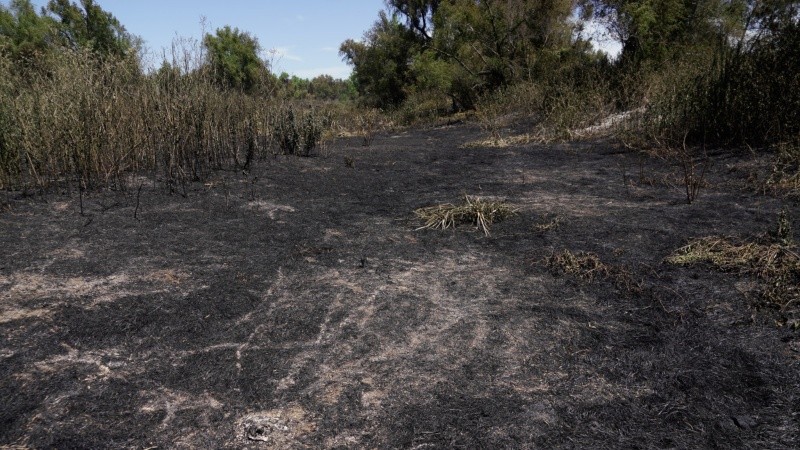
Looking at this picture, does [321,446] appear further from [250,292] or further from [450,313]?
[250,292]

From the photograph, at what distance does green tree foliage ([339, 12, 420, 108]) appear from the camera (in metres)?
21.3

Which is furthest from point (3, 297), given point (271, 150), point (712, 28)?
point (712, 28)

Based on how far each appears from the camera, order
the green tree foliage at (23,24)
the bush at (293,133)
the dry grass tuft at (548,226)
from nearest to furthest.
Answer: the dry grass tuft at (548,226) < the bush at (293,133) < the green tree foliage at (23,24)

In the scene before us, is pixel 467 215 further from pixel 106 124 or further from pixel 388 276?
pixel 106 124

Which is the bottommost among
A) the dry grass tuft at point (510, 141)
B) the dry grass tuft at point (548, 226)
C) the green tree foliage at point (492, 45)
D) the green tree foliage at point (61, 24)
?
the dry grass tuft at point (548, 226)

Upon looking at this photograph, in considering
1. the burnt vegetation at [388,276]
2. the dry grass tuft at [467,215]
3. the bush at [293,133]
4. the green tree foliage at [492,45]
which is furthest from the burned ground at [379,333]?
the green tree foliage at [492,45]

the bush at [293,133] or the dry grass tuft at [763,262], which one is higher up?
the bush at [293,133]

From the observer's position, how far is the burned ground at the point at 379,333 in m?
1.89

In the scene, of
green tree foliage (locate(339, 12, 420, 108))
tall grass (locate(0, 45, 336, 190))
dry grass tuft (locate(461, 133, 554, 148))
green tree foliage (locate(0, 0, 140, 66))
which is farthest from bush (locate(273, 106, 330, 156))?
green tree foliage (locate(0, 0, 140, 66))

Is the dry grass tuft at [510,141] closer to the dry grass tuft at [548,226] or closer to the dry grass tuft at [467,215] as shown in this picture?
the dry grass tuft at [467,215]

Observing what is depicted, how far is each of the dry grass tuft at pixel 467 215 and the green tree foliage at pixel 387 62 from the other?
654 inches

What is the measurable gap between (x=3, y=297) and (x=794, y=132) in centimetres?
725

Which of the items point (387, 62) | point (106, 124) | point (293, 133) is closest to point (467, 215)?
point (106, 124)

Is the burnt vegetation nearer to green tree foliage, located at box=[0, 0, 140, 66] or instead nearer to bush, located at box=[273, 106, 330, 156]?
bush, located at box=[273, 106, 330, 156]
